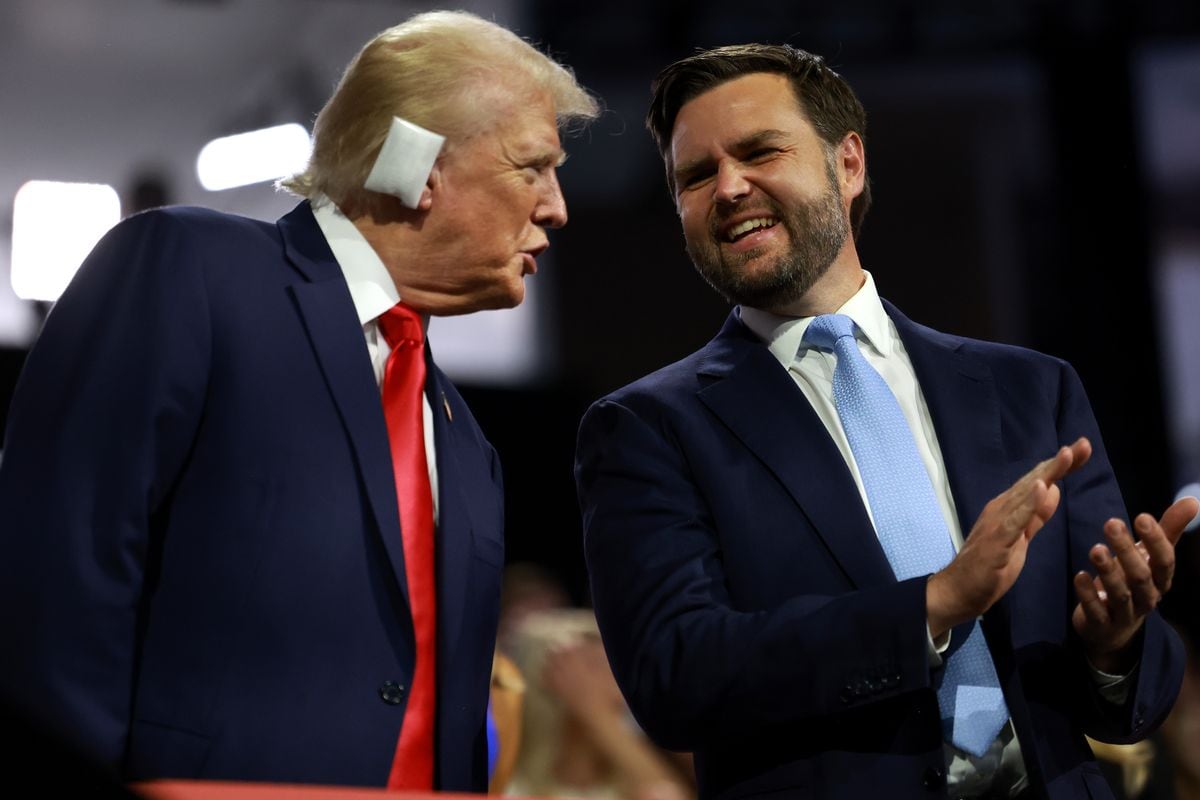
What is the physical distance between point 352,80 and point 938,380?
95 cm

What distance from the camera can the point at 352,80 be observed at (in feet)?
7.14

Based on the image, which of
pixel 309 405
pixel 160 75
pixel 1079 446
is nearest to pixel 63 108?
pixel 160 75

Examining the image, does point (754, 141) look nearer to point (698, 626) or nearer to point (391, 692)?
point (698, 626)

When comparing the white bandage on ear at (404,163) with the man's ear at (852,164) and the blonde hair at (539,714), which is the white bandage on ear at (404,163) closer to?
the man's ear at (852,164)

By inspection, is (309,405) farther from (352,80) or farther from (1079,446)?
(1079,446)

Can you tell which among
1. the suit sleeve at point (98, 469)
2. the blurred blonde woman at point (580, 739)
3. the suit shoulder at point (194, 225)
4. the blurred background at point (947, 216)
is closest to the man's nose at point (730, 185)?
the suit shoulder at point (194, 225)

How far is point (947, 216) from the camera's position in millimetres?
7223

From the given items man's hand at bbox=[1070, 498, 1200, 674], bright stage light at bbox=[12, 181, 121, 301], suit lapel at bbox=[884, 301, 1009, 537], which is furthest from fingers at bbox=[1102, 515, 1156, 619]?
bright stage light at bbox=[12, 181, 121, 301]

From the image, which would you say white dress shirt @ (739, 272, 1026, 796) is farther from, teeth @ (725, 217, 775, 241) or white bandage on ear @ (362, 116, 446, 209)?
white bandage on ear @ (362, 116, 446, 209)

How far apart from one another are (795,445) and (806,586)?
0.21 meters

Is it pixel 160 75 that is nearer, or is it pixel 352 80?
pixel 352 80

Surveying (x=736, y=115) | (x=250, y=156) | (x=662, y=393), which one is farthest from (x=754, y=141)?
(x=250, y=156)

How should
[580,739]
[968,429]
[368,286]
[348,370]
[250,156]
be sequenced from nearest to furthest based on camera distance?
[348,370] → [368,286] → [968,429] → [580,739] → [250,156]

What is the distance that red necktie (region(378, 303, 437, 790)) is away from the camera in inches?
73.7
